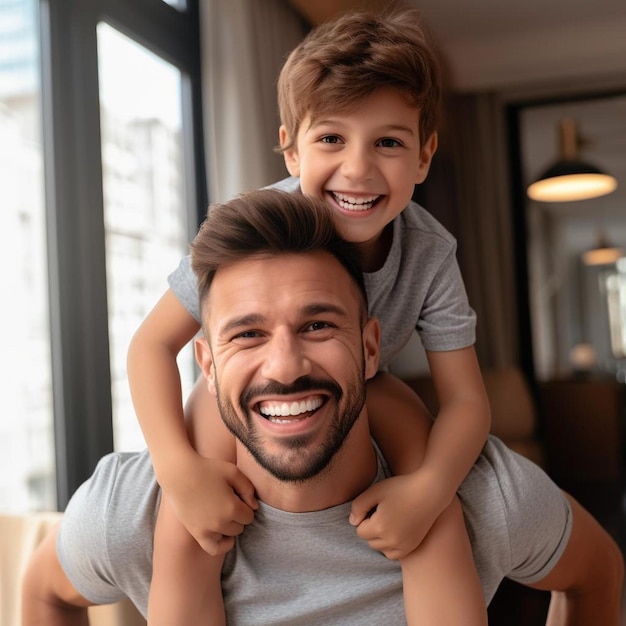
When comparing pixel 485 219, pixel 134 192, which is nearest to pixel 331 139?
pixel 134 192

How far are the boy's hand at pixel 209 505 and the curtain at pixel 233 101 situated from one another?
2.22m

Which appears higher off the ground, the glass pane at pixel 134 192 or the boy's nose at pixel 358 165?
the glass pane at pixel 134 192

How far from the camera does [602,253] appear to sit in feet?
21.1

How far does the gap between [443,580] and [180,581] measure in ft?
1.44

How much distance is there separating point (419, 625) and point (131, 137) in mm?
2346

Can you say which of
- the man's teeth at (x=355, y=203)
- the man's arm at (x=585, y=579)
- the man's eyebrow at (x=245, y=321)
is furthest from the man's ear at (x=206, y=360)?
the man's arm at (x=585, y=579)

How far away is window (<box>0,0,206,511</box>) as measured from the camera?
2.56 metres

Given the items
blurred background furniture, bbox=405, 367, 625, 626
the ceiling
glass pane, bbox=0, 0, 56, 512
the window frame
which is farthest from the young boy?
the ceiling

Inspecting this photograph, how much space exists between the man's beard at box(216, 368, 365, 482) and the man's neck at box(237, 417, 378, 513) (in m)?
0.05

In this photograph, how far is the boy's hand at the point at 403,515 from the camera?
1363 millimetres

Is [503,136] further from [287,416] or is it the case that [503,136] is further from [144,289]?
[287,416]

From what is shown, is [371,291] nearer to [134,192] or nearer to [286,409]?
[286,409]

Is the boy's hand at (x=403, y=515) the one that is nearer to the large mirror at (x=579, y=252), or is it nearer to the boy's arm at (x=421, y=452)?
the boy's arm at (x=421, y=452)

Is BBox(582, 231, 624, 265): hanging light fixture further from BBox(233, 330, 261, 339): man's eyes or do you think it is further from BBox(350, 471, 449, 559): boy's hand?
BBox(233, 330, 261, 339): man's eyes
